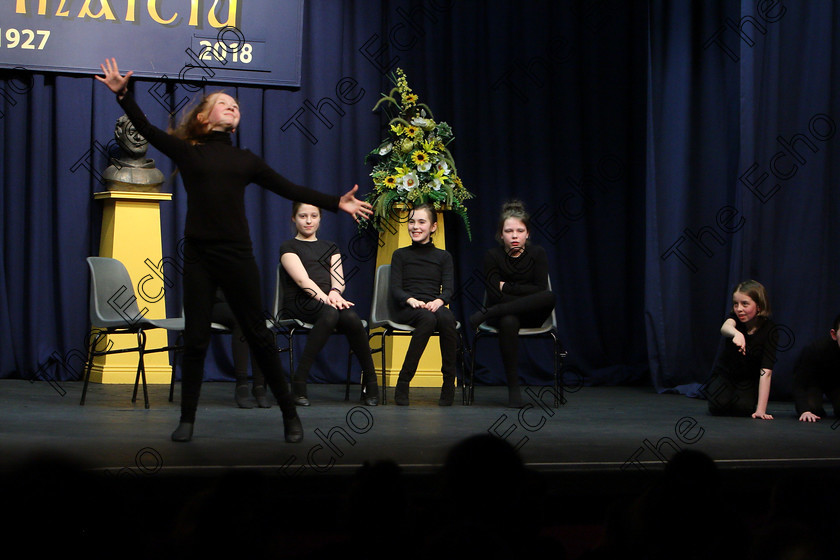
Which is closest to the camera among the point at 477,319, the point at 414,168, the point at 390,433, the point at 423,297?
the point at 390,433

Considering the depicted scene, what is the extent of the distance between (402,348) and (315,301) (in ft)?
3.37

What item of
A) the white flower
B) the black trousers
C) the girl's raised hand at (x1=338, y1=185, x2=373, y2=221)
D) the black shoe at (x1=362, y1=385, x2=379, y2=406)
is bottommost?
the black shoe at (x1=362, y1=385, x2=379, y2=406)

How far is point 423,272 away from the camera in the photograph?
187 inches

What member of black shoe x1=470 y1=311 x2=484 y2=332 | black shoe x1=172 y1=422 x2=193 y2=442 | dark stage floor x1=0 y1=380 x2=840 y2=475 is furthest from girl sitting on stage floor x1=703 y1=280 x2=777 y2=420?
black shoe x1=172 y1=422 x2=193 y2=442

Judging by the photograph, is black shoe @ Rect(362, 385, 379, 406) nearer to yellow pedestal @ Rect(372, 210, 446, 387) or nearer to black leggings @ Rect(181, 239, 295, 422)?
yellow pedestal @ Rect(372, 210, 446, 387)

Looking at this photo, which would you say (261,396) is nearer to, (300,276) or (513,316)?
(300,276)

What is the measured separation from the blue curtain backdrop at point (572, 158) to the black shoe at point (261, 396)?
1.46 m

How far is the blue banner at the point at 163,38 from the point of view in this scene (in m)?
5.32

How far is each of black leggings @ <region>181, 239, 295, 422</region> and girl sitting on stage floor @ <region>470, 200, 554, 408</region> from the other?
64.1 inches

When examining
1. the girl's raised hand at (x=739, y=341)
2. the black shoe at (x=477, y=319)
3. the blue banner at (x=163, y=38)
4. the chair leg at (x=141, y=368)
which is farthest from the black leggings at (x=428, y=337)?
the blue banner at (x=163, y=38)

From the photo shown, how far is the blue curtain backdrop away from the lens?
4.81m

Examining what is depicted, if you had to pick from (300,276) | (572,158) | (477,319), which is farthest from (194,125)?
(572,158)

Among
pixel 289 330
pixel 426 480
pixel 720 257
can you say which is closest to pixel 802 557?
pixel 426 480

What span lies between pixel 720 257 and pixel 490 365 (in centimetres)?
158
